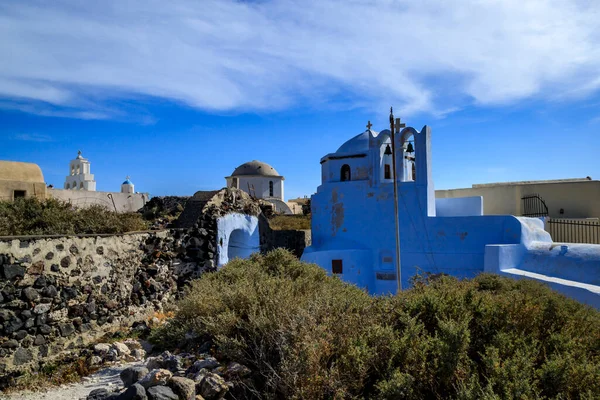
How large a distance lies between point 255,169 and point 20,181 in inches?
1069

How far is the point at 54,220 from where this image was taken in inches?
300

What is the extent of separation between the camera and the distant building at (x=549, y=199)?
58.7ft

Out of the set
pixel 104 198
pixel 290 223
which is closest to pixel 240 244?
pixel 104 198

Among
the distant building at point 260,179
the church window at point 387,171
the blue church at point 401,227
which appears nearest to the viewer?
the blue church at point 401,227

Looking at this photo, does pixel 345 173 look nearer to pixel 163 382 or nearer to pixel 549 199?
pixel 549 199

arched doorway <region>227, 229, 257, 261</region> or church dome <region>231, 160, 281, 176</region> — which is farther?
church dome <region>231, 160, 281, 176</region>

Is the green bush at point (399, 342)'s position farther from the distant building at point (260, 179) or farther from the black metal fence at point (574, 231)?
the distant building at point (260, 179)

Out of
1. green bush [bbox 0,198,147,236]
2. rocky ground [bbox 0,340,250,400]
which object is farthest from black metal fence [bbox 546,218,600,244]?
rocky ground [bbox 0,340,250,400]

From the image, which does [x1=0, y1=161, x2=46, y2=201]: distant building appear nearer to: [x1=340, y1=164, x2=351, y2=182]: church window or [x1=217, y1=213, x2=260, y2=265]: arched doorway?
[x1=217, y1=213, x2=260, y2=265]: arched doorway

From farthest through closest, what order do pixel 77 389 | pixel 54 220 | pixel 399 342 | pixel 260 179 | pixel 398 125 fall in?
pixel 260 179 → pixel 398 125 → pixel 54 220 → pixel 77 389 → pixel 399 342

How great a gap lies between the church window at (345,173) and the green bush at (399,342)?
1210cm

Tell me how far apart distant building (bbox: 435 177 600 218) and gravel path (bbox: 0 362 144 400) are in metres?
17.6

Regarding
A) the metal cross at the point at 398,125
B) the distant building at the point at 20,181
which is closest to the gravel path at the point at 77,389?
the distant building at the point at 20,181

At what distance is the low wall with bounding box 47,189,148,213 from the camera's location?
14296 millimetres
